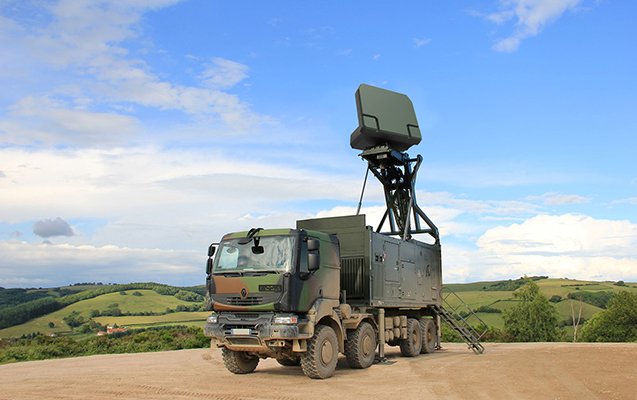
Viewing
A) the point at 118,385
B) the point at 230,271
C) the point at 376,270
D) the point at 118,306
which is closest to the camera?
the point at 118,385

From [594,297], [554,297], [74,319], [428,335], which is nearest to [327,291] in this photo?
[428,335]

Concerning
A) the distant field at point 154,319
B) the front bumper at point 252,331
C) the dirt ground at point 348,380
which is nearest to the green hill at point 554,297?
the distant field at point 154,319

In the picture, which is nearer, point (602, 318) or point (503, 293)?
point (602, 318)

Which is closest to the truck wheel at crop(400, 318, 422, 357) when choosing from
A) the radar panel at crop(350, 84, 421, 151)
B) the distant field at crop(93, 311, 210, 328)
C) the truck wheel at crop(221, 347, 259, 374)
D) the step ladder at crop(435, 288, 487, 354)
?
the step ladder at crop(435, 288, 487, 354)

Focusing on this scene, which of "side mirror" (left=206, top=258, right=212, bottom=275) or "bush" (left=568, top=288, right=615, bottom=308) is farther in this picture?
"bush" (left=568, top=288, right=615, bottom=308)

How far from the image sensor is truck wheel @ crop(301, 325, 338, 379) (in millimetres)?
14188

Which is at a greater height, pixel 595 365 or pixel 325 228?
pixel 325 228

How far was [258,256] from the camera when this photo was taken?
14.2m

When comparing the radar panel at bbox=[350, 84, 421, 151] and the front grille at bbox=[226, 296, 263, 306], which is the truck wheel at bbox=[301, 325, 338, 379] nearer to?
the front grille at bbox=[226, 296, 263, 306]

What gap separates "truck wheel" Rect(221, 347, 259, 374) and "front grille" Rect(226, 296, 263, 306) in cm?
177

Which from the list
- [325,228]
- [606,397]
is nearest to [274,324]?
[325,228]

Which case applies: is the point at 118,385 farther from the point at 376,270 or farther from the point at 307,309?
the point at 376,270

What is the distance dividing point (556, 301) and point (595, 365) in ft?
201

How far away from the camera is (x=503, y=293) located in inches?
3063
